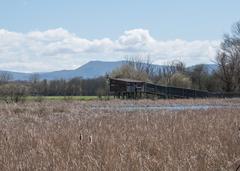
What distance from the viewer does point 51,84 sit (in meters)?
113

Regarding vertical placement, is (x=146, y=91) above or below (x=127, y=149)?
above

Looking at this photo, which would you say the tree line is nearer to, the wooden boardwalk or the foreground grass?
the wooden boardwalk

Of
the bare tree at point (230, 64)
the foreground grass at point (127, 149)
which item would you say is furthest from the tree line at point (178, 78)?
the foreground grass at point (127, 149)

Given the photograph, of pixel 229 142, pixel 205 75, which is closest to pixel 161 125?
pixel 229 142

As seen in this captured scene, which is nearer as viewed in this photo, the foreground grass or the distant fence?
the foreground grass

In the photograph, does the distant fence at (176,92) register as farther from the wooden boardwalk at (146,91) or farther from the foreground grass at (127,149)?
the foreground grass at (127,149)

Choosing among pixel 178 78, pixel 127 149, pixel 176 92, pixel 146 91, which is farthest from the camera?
pixel 178 78

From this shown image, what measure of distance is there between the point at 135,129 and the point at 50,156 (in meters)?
3.37

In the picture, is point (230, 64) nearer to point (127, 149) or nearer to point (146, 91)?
point (146, 91)

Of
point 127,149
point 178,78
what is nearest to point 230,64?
point 178,78

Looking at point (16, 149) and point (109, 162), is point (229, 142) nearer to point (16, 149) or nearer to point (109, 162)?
point (109, 162)

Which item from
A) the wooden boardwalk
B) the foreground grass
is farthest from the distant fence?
the foreground grass

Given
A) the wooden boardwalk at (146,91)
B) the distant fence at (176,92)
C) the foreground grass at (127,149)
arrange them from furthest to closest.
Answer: the wooden boardwalk at (146,91) → the distant fence at (176,92) → the foreground grass at (127,149)

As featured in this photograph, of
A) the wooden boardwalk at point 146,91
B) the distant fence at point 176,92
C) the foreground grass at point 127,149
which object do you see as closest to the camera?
the foreground grass at point 127,149
